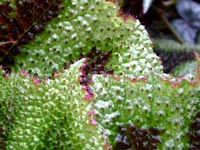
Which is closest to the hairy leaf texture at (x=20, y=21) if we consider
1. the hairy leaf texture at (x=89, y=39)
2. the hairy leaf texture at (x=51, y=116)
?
the hairy leaf texture at (x=89, y=39)

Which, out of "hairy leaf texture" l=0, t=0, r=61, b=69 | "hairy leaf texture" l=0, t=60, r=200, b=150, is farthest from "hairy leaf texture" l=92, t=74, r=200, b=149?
"hairy leaf texture" l=0, t=0, r=61, b=69

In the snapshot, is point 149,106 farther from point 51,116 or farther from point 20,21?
point 20,21

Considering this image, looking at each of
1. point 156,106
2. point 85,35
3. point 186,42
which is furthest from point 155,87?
point 186,42

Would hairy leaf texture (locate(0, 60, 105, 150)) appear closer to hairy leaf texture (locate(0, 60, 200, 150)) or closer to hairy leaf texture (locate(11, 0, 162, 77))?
hairy leaf texture (locate(0, 60, 200, 150))

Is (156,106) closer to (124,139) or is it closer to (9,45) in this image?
(124,139)

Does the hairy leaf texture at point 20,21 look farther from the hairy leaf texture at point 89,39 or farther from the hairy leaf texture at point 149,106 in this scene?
the hairy leaf texture at point 149,106

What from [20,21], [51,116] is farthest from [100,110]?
[20,21]
